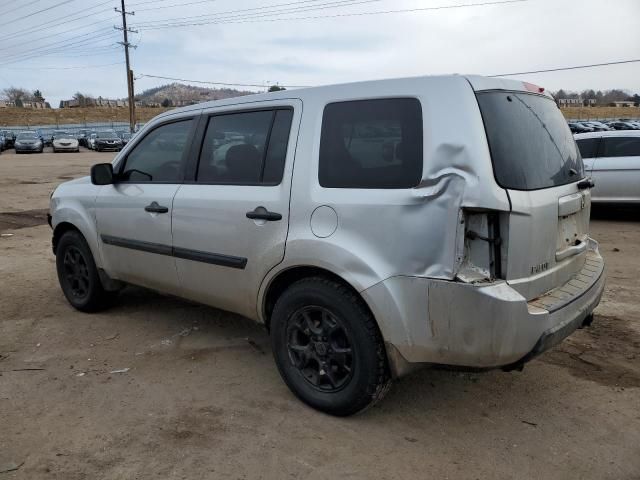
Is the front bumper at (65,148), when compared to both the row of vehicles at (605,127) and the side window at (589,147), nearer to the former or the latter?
the row of vehicles at (605,127)

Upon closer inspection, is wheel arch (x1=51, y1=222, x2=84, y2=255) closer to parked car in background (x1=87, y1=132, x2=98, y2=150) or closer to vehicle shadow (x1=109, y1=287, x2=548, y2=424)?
vehicle shadow (x1=109, y1=287, x2=548, y2=424)

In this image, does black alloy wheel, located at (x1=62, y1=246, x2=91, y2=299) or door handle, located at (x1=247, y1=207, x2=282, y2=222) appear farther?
black alloy wheel, located at (x1=62, y1=246, x2=91, y2=299)

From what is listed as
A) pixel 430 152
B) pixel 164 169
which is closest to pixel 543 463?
pixel 430 152

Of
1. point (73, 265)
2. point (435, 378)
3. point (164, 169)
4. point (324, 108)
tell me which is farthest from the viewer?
point (73, 265)

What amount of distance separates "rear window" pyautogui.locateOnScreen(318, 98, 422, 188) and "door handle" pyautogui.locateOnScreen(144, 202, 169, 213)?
143cm

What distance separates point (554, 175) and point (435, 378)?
5.10 feet

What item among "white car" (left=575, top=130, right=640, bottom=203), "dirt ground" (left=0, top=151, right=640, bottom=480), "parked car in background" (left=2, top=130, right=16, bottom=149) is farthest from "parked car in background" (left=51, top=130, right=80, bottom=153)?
"dirt ground" (left=0, top=151, right=640, bottom=480)

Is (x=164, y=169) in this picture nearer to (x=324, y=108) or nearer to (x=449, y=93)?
(x=324, y=108)

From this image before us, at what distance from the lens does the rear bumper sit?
8.49 ft

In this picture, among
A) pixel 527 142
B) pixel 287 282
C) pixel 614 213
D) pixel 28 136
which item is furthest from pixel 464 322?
pixel 28 136

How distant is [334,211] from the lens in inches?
119

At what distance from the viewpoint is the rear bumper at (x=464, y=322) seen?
102 inches

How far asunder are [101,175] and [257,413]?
2378 mm

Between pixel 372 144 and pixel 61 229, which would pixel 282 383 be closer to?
pixel 372 144
